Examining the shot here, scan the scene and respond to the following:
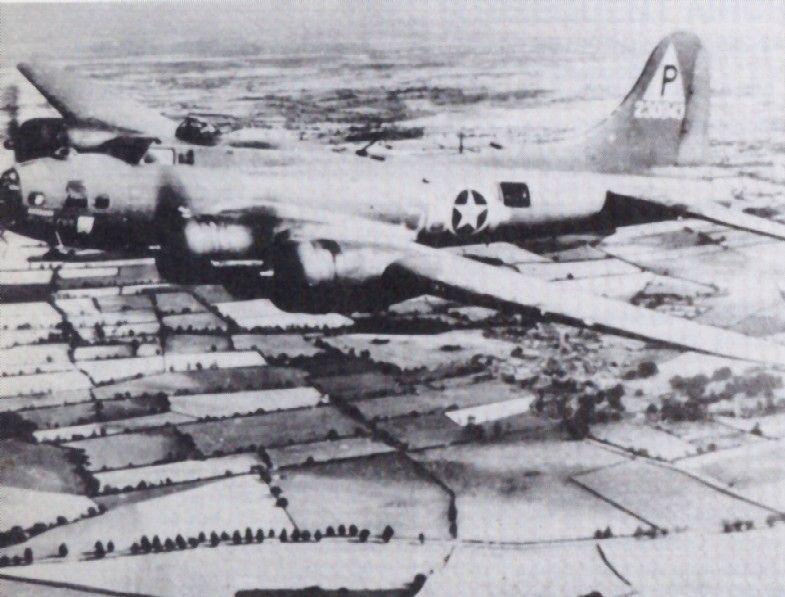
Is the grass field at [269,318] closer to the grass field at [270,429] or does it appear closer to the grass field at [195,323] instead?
the grass field at [195,323]

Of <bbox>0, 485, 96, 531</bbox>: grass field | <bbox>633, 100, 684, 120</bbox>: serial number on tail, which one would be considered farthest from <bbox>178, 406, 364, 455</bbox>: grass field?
<bbox>633, 100, 684, 120</bbox>: serial number on tail

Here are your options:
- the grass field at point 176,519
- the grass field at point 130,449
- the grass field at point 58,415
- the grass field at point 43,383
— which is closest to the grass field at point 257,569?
the grass field at point 176,519

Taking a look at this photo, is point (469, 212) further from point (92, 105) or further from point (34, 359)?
point (92, 105)

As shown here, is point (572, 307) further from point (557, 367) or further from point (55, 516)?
point (55, 516)

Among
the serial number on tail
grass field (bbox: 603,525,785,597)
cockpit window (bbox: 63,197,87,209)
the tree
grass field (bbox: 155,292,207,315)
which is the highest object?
the serial number on tail

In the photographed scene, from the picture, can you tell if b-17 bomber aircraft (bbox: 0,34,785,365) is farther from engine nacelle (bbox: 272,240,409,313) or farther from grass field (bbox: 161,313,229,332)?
grass field (bbox: 161,313,229,332)

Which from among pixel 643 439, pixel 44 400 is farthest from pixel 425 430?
pixel 44 400
